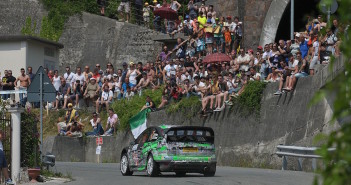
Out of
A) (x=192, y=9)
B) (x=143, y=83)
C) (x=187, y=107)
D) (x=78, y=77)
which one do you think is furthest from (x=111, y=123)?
(x=192, y=9)

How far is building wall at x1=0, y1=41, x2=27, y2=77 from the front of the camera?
38.3m

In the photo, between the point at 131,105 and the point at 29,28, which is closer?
the point at 131,105

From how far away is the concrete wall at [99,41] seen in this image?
1687 inches

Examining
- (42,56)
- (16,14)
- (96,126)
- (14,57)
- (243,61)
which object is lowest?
(96,126)

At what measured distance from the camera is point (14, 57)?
126 feet

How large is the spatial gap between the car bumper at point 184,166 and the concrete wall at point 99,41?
68.4ft

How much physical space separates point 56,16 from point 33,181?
26.2 meters

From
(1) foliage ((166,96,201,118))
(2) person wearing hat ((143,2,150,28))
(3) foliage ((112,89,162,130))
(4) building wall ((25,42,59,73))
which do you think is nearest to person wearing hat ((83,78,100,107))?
(3) foliage ((112,89,162,130))

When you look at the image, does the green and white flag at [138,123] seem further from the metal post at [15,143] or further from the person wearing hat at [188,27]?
the metal post at [15,143]

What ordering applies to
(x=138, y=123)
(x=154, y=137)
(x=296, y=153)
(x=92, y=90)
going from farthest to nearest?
(x=92, y=90) < (x=138, y=123) < (x=296, y=153) < (x=154, y=137)

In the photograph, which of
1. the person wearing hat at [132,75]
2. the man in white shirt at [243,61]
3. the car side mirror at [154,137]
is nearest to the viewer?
the car side mirror at [154,137]

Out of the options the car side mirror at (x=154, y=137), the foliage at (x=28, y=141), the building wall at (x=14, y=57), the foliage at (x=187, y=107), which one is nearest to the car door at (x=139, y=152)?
the car side mirror at (x=154, y=137)

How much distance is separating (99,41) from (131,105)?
36.0ft

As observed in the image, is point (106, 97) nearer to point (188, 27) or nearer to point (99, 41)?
point (188, 27)
